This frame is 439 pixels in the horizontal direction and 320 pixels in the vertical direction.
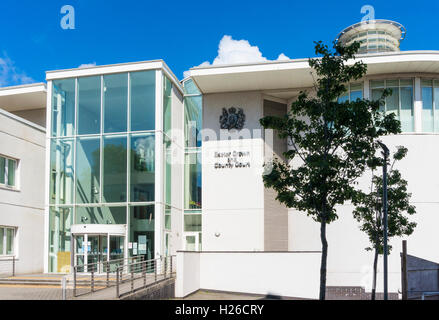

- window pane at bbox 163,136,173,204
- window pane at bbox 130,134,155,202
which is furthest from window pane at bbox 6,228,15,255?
window pane at bbox 163,136,173,204

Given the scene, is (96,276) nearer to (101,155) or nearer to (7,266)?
(7,266)

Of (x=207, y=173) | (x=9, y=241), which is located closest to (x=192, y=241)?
(x=207, y=173)

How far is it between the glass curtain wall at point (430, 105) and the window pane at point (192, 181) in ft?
38.0

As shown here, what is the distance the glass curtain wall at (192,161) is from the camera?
1121 inches

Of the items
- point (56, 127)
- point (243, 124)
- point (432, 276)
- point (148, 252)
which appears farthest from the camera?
point (243, 124)

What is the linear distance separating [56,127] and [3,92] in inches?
211

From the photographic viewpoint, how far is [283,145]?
93.9 ft

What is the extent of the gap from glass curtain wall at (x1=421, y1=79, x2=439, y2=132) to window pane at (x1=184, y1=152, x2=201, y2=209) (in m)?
11.6

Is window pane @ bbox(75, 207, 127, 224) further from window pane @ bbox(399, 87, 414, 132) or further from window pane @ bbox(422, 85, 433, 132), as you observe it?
window pane @ bbox(422, 85, 433, 132)

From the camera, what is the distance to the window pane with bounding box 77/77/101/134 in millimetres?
25438

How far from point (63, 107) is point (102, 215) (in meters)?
5.82
